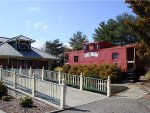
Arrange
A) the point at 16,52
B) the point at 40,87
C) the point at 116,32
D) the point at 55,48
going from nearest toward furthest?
the point at 40,87
the point at 16,52
the point at 116,32
the point at 55,48

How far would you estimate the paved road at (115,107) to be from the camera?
13281 mm

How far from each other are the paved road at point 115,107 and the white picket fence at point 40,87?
0.96 metres

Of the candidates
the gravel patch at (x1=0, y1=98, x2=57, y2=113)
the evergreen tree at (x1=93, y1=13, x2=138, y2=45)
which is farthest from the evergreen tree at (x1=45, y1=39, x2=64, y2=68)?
the gravel patch at (x1=0, y1=98, x2=57, y2=113)

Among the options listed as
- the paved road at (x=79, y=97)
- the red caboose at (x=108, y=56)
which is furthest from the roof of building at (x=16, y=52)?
the paved road at (x=79, y=97)

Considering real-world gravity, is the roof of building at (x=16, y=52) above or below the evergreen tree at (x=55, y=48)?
below

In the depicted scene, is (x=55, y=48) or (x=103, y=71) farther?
(x=55, y=48)

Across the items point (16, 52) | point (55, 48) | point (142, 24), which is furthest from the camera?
point (55, 48)

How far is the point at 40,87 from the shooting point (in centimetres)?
1498

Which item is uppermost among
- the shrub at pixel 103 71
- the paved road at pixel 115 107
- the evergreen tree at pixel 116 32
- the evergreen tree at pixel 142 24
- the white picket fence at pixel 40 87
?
the evergreen tree at pixel 116 32

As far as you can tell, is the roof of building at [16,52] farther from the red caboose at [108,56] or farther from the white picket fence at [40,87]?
the white picket fence at [40,87]

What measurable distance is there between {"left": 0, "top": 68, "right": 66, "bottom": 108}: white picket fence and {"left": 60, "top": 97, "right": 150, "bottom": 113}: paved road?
962 mm

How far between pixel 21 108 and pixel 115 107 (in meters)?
Answer: 4.70

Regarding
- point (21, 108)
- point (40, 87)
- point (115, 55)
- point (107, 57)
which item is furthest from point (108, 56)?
point (21, 108)

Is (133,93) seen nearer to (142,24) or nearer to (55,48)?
(142,24)
